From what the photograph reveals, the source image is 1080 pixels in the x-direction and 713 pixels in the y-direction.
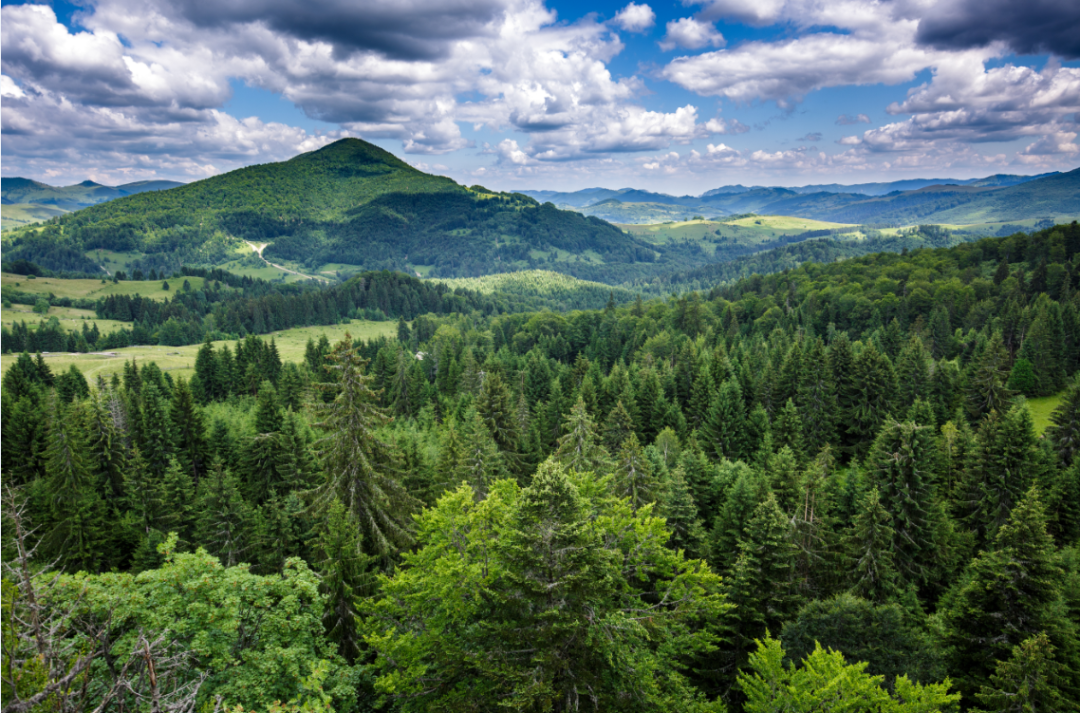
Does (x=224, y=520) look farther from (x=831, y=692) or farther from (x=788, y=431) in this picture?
(x=788, y=431)

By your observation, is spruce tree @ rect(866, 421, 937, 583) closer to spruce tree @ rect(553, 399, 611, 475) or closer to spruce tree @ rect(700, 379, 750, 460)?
spruce tree @ rect(553, 399, 611, 475)

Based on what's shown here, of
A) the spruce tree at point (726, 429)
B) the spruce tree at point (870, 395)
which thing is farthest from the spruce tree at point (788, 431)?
the spruce tree at point (870, 395)

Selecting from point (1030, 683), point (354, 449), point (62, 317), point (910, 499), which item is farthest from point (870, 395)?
point (62, 317)

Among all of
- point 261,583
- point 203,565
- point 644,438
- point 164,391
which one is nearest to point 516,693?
point 261,583

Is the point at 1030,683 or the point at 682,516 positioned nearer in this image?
the point at 1030,683

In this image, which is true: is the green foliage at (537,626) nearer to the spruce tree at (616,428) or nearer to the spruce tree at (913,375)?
the spruce tree at (616,428)

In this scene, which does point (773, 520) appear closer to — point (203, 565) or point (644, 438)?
point (203, 565)
